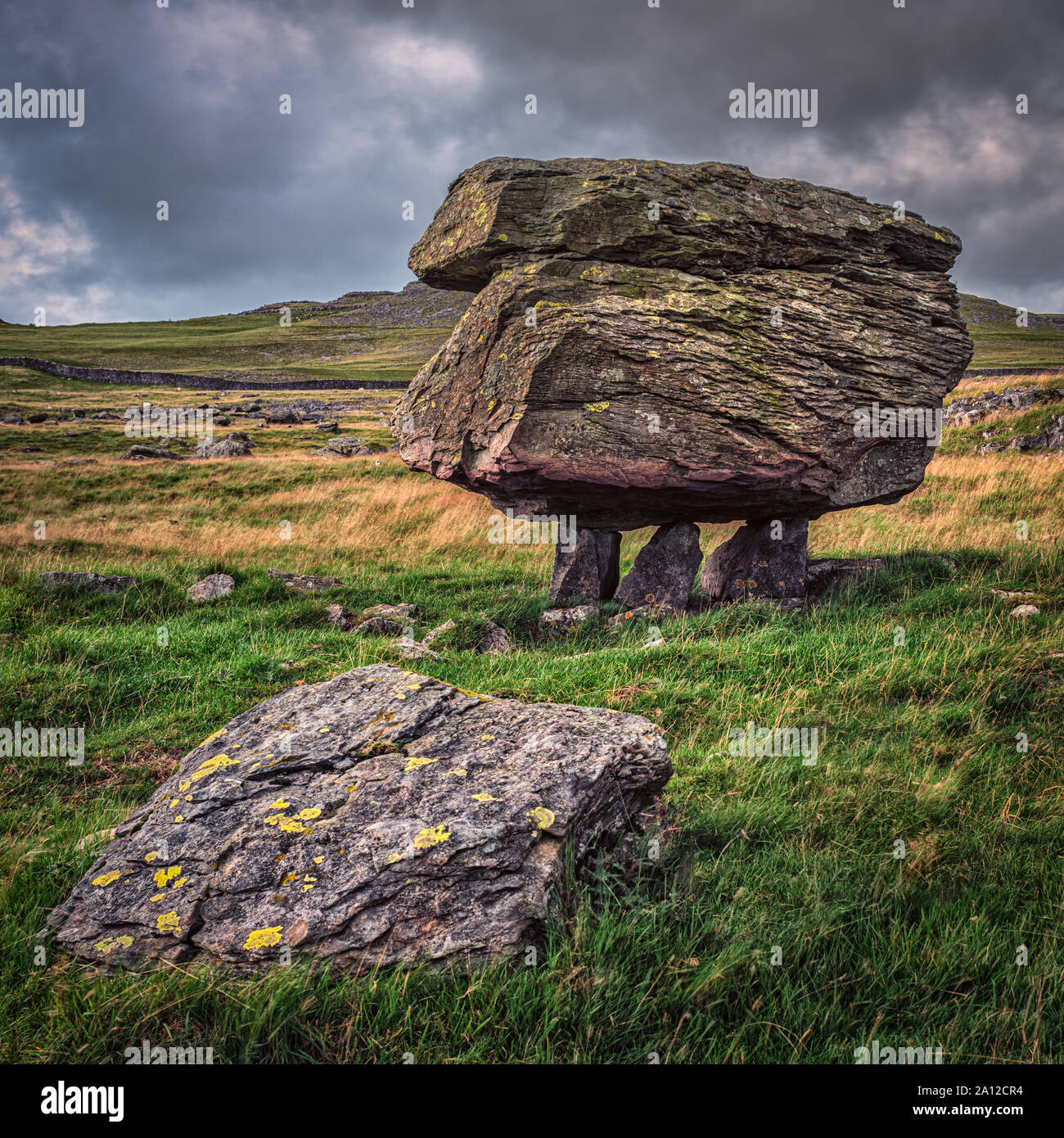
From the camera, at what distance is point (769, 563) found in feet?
41.1

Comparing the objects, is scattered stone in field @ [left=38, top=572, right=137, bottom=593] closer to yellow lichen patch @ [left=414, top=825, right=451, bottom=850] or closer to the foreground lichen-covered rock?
the foreground lichen-covered rock

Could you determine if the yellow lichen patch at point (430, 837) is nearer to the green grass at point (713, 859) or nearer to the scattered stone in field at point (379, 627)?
the green grass at point (713, 859)

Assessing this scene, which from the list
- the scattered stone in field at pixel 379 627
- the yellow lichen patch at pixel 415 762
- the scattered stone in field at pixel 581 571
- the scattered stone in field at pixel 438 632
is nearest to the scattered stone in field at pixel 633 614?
the scattered stone in field at pixel 581 571

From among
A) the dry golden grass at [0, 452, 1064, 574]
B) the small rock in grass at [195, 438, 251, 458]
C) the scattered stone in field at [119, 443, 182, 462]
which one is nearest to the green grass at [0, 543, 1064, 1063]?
the dry golden grass at [0, 452, 1064, 574]

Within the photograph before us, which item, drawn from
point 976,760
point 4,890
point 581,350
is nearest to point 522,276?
point 581,350

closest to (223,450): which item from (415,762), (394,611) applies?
(394,611)

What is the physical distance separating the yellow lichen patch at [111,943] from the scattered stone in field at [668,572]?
9.62m

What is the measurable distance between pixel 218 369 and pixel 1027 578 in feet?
368

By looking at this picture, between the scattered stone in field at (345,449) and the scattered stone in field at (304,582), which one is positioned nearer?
the scattered stone in field at (304,582)

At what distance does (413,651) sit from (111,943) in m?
5.77

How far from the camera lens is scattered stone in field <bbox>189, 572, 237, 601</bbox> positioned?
42.0 feet

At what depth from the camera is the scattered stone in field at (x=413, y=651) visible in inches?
361

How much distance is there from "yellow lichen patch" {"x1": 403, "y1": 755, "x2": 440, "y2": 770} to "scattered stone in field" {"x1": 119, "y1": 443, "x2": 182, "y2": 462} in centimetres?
3258
